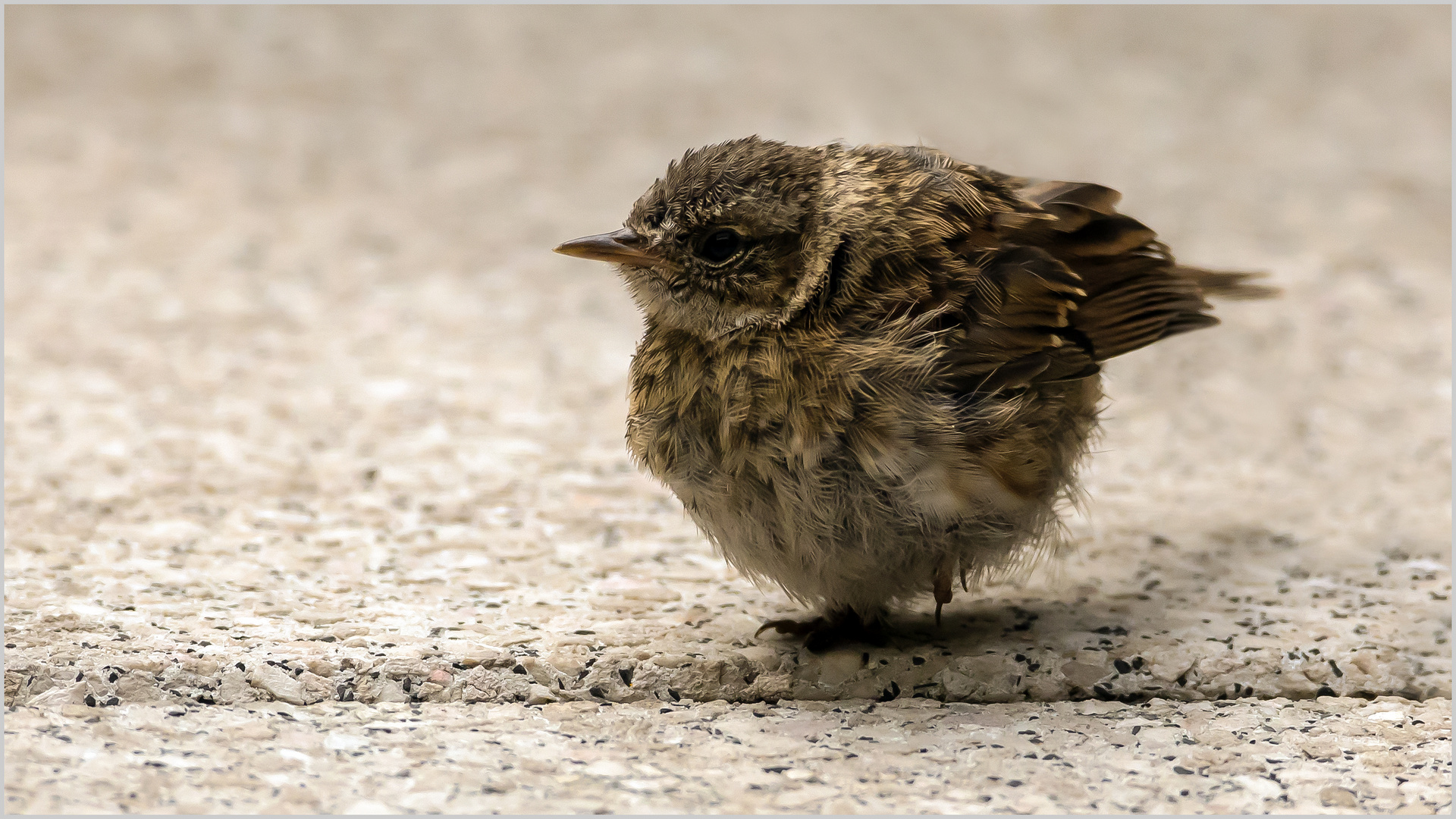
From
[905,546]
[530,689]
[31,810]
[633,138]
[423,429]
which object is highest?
[633,138]

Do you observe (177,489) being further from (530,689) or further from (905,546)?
(905,546)

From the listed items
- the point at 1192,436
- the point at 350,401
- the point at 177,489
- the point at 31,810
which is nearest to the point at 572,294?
the point at 350,401

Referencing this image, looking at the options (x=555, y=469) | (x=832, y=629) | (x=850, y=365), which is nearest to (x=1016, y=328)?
(x=850, y=365)

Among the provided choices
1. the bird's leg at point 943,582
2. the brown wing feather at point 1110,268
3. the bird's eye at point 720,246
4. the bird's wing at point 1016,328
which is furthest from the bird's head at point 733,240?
the bird's leg at point 943,582

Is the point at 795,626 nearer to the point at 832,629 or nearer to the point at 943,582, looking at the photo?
the point at 832,629

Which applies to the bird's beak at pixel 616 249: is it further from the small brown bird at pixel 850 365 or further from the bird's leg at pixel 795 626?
the bird's leg at pixel 795 626

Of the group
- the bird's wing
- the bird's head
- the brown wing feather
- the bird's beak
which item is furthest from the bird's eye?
the brown wing feather
